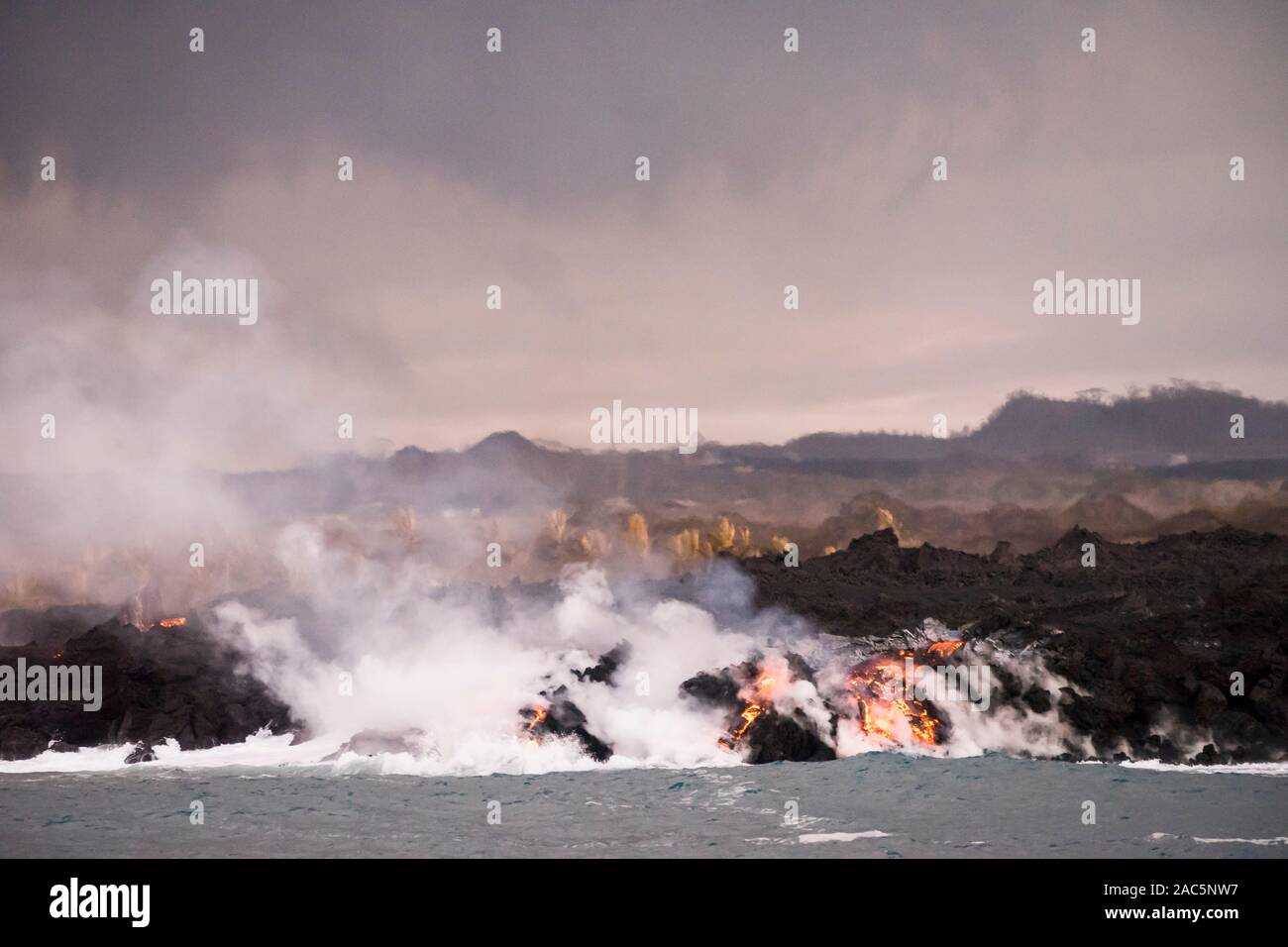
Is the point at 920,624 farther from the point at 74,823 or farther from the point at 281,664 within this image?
the point at 74,823

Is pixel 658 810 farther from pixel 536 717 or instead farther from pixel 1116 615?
pixel 1116 615

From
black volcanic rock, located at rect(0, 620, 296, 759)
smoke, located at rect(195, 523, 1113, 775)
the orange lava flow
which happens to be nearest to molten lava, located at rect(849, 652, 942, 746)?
smoke, located at rect(195, 523, 1113, 775)

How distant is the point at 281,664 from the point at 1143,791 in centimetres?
2466

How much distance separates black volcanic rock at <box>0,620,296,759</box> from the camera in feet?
114

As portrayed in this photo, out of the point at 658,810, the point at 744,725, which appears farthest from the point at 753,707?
the point at 658,810

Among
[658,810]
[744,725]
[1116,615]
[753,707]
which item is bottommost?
[658,810]

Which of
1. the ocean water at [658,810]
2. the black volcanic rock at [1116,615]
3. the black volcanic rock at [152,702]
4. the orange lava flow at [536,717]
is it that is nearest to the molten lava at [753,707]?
the ocean water at [658,810]

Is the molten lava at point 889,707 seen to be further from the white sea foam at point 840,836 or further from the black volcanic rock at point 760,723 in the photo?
the white sea foam at point 840,836

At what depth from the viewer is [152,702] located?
3547 cm

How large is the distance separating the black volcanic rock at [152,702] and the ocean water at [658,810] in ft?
4.38

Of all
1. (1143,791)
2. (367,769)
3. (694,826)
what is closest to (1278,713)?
(1143,791)

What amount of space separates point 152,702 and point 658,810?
1664cm

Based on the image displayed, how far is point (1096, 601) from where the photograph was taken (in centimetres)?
3966

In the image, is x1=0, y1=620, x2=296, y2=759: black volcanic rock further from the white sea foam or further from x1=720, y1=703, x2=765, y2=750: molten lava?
the white sea foam
